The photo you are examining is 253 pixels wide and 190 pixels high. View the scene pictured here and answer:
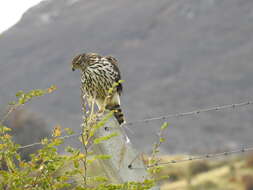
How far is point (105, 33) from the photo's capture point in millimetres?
172000

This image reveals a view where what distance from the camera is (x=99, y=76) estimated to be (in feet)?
23.2

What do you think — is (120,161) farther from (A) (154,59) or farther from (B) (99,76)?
(A) (154,59)

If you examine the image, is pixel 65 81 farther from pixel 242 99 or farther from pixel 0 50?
pixel 242 99

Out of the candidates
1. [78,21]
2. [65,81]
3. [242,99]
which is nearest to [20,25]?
[78,21]

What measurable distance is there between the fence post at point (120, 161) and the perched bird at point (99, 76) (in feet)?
11.2

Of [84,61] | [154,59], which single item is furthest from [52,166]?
[154,59]

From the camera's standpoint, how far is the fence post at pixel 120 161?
3.27 metres

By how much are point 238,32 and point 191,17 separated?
19722 mm

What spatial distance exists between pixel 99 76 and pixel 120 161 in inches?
151

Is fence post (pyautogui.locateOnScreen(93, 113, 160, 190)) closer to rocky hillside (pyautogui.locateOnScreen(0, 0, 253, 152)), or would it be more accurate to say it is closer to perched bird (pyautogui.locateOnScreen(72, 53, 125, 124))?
perched bird (pyautogui.locateOnScreen(72, 53, 125, 124))

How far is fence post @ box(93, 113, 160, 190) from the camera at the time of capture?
10.7 ft

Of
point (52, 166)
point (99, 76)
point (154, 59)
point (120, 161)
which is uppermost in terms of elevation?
point (52, 166)

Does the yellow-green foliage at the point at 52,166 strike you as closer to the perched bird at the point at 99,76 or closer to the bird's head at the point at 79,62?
the perched bird at the point at 99,76

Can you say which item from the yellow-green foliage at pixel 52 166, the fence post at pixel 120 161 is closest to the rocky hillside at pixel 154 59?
the fence post at pixel 120 161
